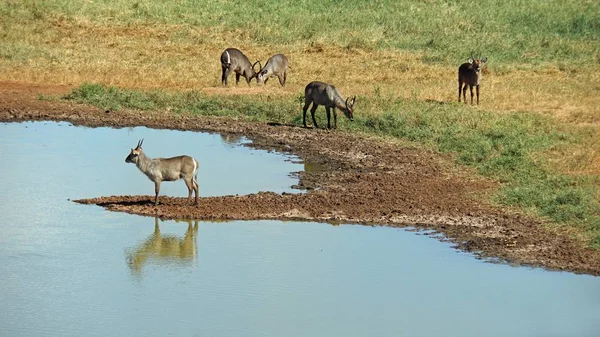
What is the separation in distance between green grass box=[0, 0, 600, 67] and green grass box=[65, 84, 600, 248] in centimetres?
859

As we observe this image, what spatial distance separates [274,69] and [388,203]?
39.6ft

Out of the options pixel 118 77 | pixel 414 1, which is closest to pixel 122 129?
pixel 118 77

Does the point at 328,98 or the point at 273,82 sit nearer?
the point at 328,98

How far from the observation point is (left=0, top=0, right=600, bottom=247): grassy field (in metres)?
19.1

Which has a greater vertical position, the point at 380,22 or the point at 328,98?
the point at 380,22

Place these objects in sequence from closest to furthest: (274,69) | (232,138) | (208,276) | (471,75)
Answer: (208,276)
(232,138)
(471,75)
(274,69)

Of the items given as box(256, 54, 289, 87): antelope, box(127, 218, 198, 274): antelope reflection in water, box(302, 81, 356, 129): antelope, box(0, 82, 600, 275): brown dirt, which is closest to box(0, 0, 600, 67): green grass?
box(256, 54, 289, 87): antelope

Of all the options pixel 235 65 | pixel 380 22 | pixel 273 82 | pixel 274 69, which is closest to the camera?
pixel 235 65

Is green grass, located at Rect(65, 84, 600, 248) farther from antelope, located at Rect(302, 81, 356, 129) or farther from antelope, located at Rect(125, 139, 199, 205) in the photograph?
antelope, located at Rect(125, 139, 199, 205)

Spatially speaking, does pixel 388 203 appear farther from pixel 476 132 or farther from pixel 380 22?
pixel 380 22

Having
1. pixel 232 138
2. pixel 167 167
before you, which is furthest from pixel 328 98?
pixel 167 167

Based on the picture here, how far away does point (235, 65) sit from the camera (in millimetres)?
27047

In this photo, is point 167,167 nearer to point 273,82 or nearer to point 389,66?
point 273,82

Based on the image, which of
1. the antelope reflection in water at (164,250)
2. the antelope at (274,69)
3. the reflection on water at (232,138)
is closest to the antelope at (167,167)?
the antelope reflection in water at (164,250)
